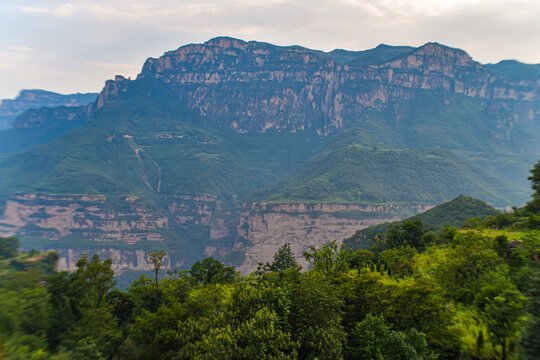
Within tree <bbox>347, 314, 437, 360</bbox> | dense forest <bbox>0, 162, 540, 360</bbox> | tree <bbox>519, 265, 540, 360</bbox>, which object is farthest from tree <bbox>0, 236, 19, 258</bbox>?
tree <bbox>519, 265, 540, 360</bbox>

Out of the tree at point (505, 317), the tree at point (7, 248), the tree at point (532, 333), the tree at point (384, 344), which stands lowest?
the tree at point (7, 248)

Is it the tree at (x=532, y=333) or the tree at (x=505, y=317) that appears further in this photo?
the tree at (x=505, y=317)

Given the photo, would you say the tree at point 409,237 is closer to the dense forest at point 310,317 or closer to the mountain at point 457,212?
the dense forest at point 310,317

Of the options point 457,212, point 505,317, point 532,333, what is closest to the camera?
point 532,333

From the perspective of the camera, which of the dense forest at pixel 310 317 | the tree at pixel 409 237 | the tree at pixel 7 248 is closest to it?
the dense forest at pixel 310 317

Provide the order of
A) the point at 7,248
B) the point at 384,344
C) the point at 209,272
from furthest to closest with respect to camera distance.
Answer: the point at 7,248, the point at 209,272, the point at 384,344

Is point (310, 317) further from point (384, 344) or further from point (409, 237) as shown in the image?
point (409, 237)

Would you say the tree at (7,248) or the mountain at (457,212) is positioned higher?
the mountain at (457,212)

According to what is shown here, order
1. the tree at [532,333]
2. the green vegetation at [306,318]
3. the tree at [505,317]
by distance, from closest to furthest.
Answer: the tree at [532,333]
the tree at [505,317]
the green vegetation at [306,318]

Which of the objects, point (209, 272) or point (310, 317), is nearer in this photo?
point (310, 317)

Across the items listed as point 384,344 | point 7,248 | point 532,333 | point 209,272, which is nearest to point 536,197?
point 384,344

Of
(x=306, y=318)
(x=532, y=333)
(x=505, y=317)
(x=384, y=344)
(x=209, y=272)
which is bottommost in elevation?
(x=209, y=272)

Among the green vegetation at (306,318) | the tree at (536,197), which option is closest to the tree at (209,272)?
the green vegetation at (306,318)

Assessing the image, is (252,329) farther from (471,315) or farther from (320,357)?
(471,315)
